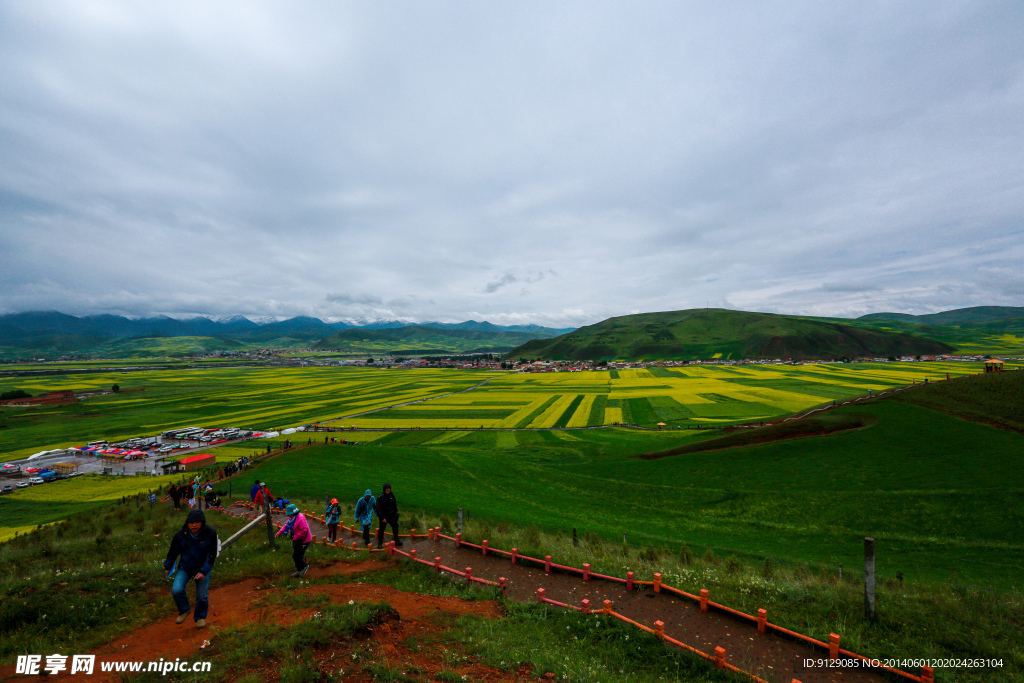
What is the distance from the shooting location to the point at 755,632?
9.35 metres

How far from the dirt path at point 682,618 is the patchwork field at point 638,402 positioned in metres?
52.0

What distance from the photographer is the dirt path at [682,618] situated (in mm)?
8102

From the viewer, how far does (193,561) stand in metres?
8.76

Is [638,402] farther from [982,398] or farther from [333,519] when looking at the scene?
[333,519]

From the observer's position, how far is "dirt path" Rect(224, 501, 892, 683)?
26.6ft

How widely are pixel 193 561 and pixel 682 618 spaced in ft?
38.2

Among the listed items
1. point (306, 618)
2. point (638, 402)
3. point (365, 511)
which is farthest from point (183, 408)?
point (306, 618)

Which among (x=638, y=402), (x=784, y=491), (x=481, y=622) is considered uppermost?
(x=481, y=622)

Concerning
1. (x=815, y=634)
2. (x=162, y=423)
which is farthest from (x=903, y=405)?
(x=162, y=423)

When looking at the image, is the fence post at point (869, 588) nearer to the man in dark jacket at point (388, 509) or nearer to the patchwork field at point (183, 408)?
the man in dark jacket at point (388, 509)

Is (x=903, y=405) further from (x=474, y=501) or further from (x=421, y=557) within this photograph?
(x=421, y=557)

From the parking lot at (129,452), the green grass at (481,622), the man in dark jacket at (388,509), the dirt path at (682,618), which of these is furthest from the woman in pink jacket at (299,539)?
the parking lot at (129,452)

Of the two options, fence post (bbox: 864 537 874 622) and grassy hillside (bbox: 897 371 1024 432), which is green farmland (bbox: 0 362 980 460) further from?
fence post (bbox: 864 537 874 622)

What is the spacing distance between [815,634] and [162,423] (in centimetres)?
10136
